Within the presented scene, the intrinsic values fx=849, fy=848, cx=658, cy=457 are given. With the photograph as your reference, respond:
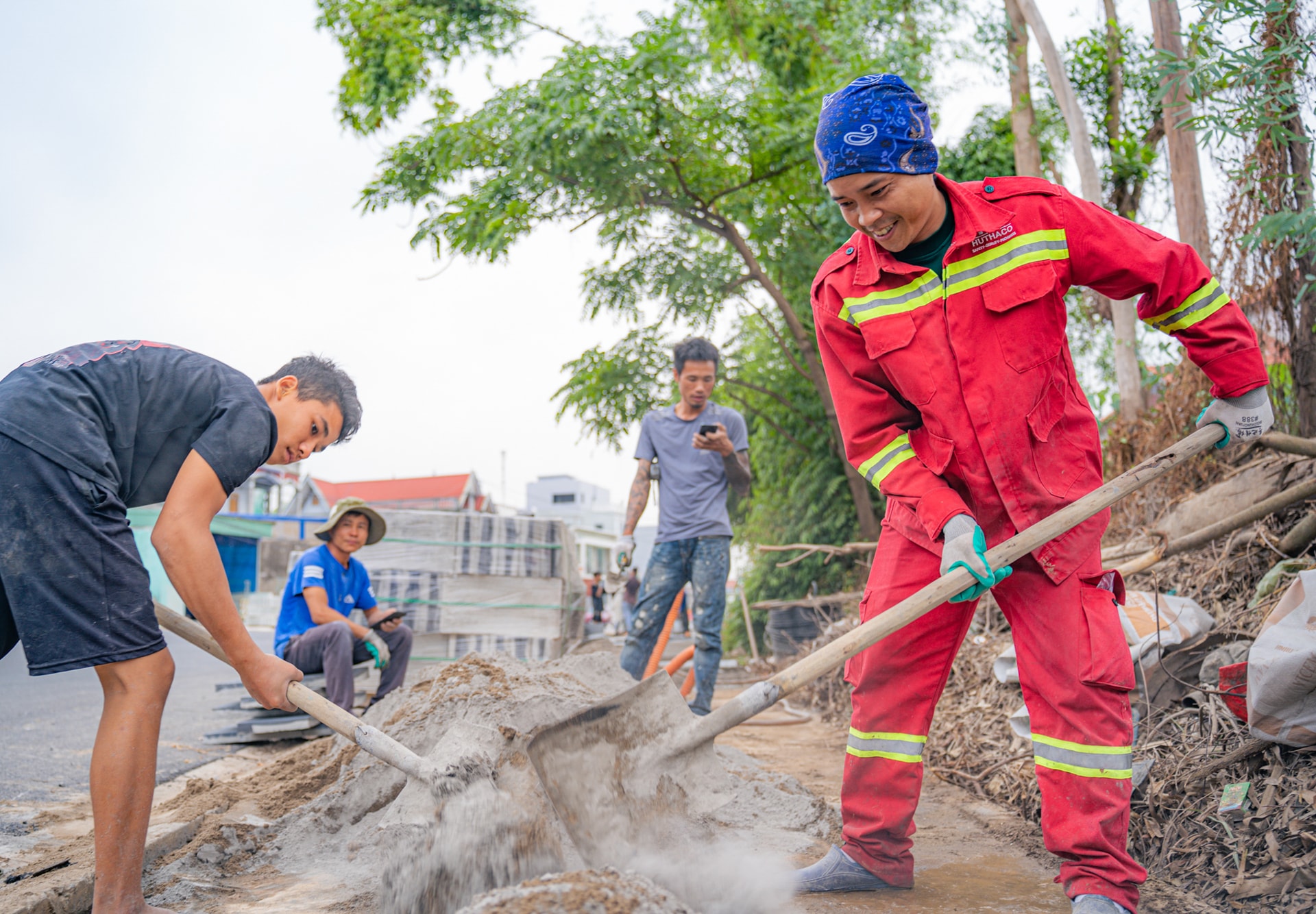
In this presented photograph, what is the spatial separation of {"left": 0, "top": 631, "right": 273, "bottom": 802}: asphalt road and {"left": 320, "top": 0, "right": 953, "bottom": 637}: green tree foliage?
4323 millimetres

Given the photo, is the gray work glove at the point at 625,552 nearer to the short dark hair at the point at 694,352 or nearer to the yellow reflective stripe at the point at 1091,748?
the short dark hair at the point at 694,352

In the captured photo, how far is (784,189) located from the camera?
832 centimetres

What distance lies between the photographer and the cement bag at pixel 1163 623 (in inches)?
116

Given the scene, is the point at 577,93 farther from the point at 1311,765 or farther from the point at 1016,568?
the point at 1311,765

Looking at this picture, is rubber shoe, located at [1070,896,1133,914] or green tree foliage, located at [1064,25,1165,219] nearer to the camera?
rubber shoe, located at [1070,896,1133,914]

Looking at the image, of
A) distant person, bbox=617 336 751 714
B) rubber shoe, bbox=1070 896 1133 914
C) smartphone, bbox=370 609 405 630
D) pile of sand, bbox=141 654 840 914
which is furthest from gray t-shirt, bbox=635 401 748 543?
rubber shoe, bbox=1070 896 1133 914

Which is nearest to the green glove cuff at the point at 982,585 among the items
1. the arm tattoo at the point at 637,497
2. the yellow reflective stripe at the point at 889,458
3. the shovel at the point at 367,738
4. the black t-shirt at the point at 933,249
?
the yellow reflective stripe at the point at 889,458

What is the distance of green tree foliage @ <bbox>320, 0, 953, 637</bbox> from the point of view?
7281 millimetres

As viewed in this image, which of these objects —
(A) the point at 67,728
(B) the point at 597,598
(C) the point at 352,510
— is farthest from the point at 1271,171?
(B) the point at 597,598

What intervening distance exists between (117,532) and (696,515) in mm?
2795

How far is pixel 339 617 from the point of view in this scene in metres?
4.46

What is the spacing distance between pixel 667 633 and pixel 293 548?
22783 millimetres

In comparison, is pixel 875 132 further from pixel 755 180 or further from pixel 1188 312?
pixel 755 180

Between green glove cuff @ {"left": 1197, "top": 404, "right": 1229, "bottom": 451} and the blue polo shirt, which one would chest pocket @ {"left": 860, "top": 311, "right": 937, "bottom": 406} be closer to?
green glove cuff @ {"left": 1197, "top": 404, "right": 1229, "bottom": 451}
